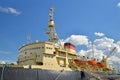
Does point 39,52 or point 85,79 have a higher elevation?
point 39,52

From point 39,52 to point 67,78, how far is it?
74.1ft

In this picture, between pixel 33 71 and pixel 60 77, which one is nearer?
pixel 33 71

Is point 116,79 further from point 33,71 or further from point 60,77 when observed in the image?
point 33,71

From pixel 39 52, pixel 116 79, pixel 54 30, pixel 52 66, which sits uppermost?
pixel 54 30

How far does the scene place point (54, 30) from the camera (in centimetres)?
4816

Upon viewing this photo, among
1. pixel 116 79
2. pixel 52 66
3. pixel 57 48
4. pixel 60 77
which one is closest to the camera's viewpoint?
pixel 60 77

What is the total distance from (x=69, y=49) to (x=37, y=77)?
32.4 metres

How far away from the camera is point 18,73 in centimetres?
1376

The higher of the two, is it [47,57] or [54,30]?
[54,30]

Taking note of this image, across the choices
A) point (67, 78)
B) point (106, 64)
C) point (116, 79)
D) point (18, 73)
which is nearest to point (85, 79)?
point (67, 78)

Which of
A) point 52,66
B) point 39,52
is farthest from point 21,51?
point 52,66

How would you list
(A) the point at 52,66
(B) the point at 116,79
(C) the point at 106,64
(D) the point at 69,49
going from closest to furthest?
(B) the point at 116,79, (A) the point at 52,66, (D) the point at 69,49, (C) the point at 106,64

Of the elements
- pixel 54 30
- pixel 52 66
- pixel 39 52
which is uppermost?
pixel 54 30

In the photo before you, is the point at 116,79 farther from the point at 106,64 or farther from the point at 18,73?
the point at 106,64
